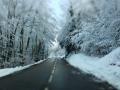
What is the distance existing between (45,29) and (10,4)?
24.4 meters

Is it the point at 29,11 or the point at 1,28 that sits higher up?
the point at 29,11

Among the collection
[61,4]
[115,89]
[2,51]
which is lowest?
[115,89]

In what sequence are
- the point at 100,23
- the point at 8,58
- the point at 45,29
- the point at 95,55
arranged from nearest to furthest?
1. the point at 100,23
2. the point at 8,58
3. the point at 95,55
4. the point at 45,29

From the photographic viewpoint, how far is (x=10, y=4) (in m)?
36.8

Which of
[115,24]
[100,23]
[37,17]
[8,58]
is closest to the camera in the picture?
[115,24]

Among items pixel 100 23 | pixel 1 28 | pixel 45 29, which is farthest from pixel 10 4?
pixel 45 29

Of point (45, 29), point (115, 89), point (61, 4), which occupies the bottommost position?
point (115, 89)

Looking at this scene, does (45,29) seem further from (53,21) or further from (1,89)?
(1,89)

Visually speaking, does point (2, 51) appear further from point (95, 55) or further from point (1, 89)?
point (1, 89)

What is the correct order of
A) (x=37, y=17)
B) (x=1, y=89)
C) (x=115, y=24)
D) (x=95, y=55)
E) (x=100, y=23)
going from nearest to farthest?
1. (x=1, y=89)
2. (x=115, y=24)
3. (x=100, y=23)
4. (x=95, y=55)
5. (x=37, y=17)

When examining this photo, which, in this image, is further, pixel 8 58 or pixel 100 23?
pixel 8 58

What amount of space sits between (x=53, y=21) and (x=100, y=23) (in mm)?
31304

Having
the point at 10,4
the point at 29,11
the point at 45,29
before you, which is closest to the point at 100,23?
the point at 10,4

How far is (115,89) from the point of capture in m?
12.2
